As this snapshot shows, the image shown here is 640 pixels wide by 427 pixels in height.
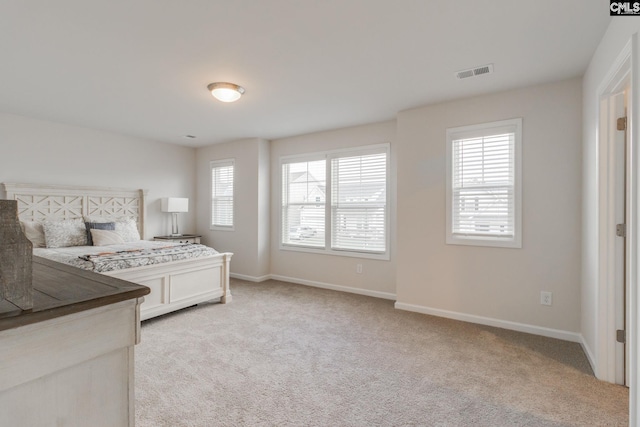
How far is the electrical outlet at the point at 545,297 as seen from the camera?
10.3 ft

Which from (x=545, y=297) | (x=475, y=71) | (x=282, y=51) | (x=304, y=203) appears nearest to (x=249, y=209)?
(x=304, y=203)

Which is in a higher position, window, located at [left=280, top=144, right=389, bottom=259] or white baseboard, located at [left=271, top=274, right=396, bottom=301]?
window, located at [left=280, top=144, right=389, bottom=259]

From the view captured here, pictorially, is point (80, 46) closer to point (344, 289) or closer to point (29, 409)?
point (29, 409)

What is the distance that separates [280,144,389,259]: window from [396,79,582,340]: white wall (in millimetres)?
631

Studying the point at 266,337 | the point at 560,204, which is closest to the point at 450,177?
the point at 560,204

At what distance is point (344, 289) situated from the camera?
192 inches

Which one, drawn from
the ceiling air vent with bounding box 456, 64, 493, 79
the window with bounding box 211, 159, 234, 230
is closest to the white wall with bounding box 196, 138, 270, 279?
the window with bounding box 211, 159, 234, 230

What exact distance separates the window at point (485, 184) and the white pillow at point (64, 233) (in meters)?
4.81

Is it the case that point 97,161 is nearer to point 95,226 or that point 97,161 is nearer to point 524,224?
point 95,226

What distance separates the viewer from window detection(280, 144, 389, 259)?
4.60m

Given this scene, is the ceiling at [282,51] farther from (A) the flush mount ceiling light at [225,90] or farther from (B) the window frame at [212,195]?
(B) the window frame at [212,195]

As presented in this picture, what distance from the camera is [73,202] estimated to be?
4.73 meters

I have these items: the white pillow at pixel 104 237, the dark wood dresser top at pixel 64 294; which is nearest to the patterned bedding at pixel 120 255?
the white pillow at pixel 104 237

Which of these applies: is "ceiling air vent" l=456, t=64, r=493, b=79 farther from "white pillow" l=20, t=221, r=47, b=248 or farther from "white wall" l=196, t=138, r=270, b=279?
"white pillow" l=20, t=221, r=47, b=248
